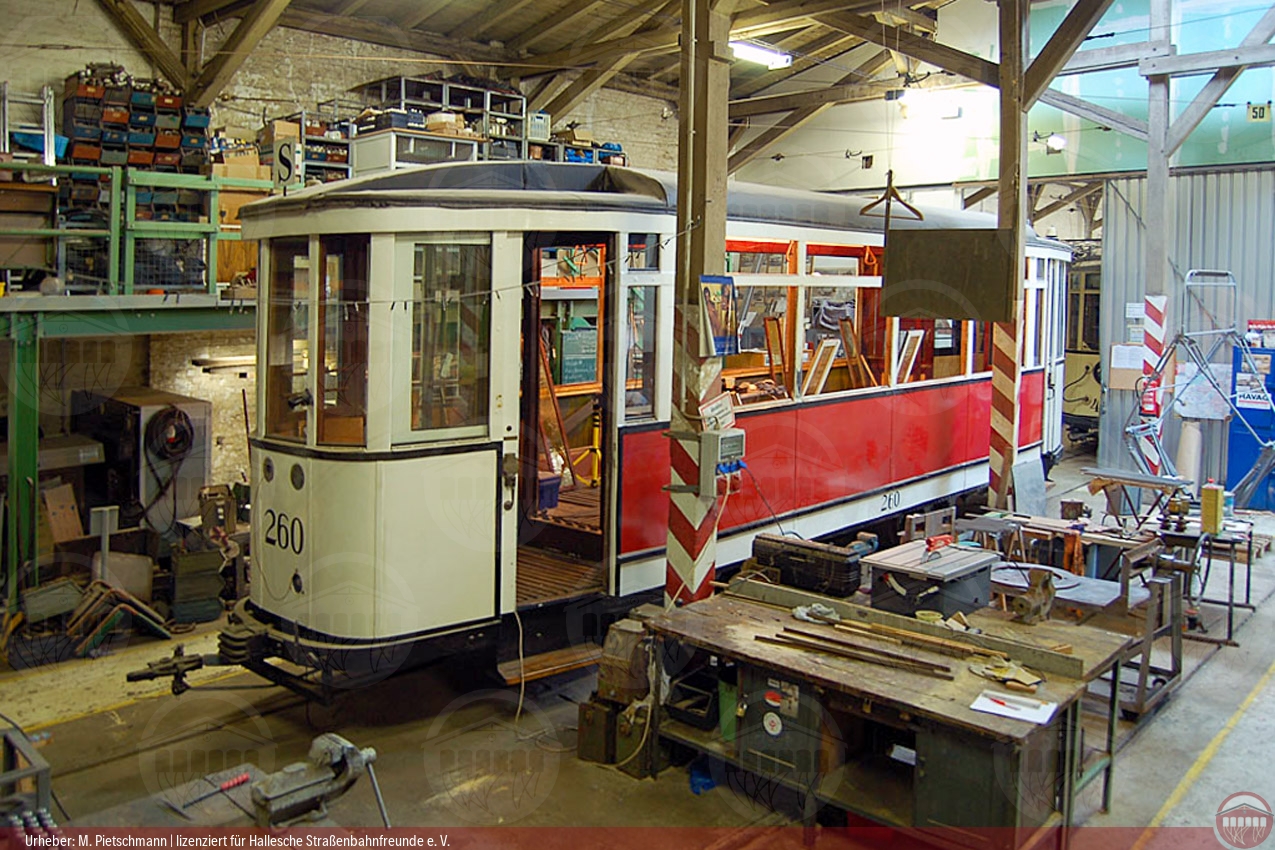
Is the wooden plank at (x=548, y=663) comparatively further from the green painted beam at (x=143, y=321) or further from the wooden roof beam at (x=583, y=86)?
the wooden roof beam at (x=583, y=86)

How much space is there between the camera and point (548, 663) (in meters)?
5.61

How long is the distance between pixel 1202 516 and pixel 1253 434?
5131 millimetres

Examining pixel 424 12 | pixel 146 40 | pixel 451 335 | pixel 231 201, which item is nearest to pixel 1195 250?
pixel 424 12

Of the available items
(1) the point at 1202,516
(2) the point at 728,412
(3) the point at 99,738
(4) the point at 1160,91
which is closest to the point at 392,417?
(2) the point at 728,412

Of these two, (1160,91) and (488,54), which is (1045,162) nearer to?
(1160,91)

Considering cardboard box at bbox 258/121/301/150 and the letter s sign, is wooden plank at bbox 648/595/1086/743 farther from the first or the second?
cardboard box at bbox 258/121/301/150

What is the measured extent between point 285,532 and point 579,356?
3.86 m

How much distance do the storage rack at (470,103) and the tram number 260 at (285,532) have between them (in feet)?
22.2

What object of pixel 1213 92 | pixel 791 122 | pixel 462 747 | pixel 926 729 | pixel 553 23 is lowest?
pixel 462 747

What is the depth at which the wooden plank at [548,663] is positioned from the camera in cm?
544

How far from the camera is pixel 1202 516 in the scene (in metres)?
7.01

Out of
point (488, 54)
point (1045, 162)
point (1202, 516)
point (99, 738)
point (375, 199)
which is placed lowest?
point (99, 738)

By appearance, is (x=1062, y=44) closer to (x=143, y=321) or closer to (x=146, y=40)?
(x=143, y=321)

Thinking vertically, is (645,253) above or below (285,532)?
above
